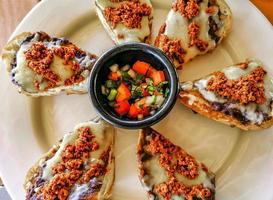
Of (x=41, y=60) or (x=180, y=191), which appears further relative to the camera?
(x=41, y=60)

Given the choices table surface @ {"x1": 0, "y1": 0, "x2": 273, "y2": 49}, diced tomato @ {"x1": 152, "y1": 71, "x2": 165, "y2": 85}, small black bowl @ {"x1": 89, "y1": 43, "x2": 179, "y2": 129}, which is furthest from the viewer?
table surface @ {"x1": 0, "y1": 0, "x2": 273, "y2": 49}

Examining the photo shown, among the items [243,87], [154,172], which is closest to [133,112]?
[154,172]

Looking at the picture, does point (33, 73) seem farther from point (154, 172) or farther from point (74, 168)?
point (154, 172)

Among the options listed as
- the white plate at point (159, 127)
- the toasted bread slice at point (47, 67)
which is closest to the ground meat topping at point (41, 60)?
the toasted bread slice at point (47, 67)

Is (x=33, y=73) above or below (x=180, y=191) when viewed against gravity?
above

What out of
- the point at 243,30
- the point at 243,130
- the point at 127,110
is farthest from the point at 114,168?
the point at 243,30

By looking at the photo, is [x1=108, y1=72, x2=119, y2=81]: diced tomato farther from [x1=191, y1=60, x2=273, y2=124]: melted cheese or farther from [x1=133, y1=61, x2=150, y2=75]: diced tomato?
[x1=191, y1=60, x2=273, y2=124]: melted cheese

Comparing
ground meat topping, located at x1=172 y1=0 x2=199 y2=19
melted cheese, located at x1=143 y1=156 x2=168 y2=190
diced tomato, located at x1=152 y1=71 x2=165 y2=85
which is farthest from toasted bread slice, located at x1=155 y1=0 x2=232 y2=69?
melted cheese, located at x1=143 y1=156 x2=168 y2=190
